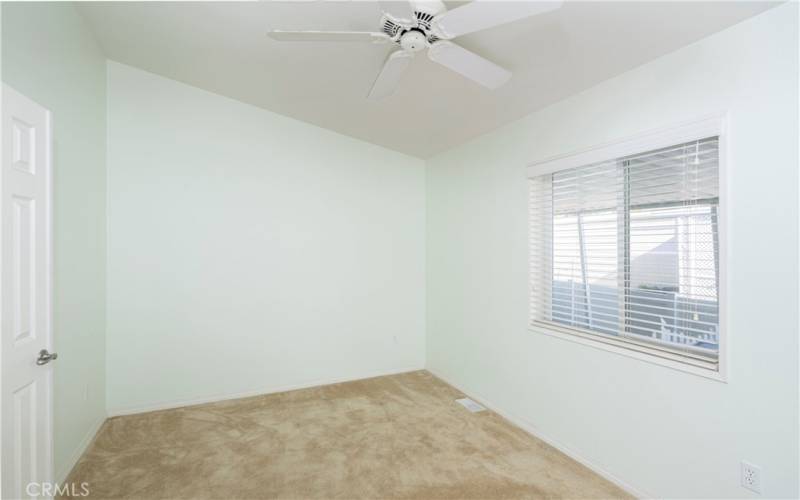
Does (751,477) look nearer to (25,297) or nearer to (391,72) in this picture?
(391,72)

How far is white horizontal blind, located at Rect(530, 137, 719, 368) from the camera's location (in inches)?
76.9

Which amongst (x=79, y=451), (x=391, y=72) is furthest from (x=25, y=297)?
(x=391, y=72)

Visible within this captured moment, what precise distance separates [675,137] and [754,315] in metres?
0.96

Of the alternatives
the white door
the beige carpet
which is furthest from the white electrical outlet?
the white door

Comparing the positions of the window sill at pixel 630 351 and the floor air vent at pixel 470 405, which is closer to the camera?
the window sill at pixel 630 351

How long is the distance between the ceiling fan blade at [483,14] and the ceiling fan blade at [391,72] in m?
0.24

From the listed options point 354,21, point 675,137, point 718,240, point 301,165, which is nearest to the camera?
point 718,240

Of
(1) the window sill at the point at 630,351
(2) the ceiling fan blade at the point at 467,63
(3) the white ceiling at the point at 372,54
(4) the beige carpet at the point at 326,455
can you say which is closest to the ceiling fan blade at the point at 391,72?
(2) the ceiling fan blade at the point at 467,63

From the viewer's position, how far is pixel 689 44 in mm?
1908

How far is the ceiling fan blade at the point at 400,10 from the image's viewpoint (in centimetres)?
144

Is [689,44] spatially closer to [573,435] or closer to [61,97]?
[573,435]

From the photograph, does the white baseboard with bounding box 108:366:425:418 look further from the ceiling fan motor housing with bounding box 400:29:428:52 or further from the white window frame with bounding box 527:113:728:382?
the ceiling fan motor housing with bounding box 400:29:428:52

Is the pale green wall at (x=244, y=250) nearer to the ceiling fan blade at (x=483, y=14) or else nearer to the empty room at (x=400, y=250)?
the empty room at (x=400, y=250)

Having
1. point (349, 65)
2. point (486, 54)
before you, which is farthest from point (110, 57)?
point (486, 54)
